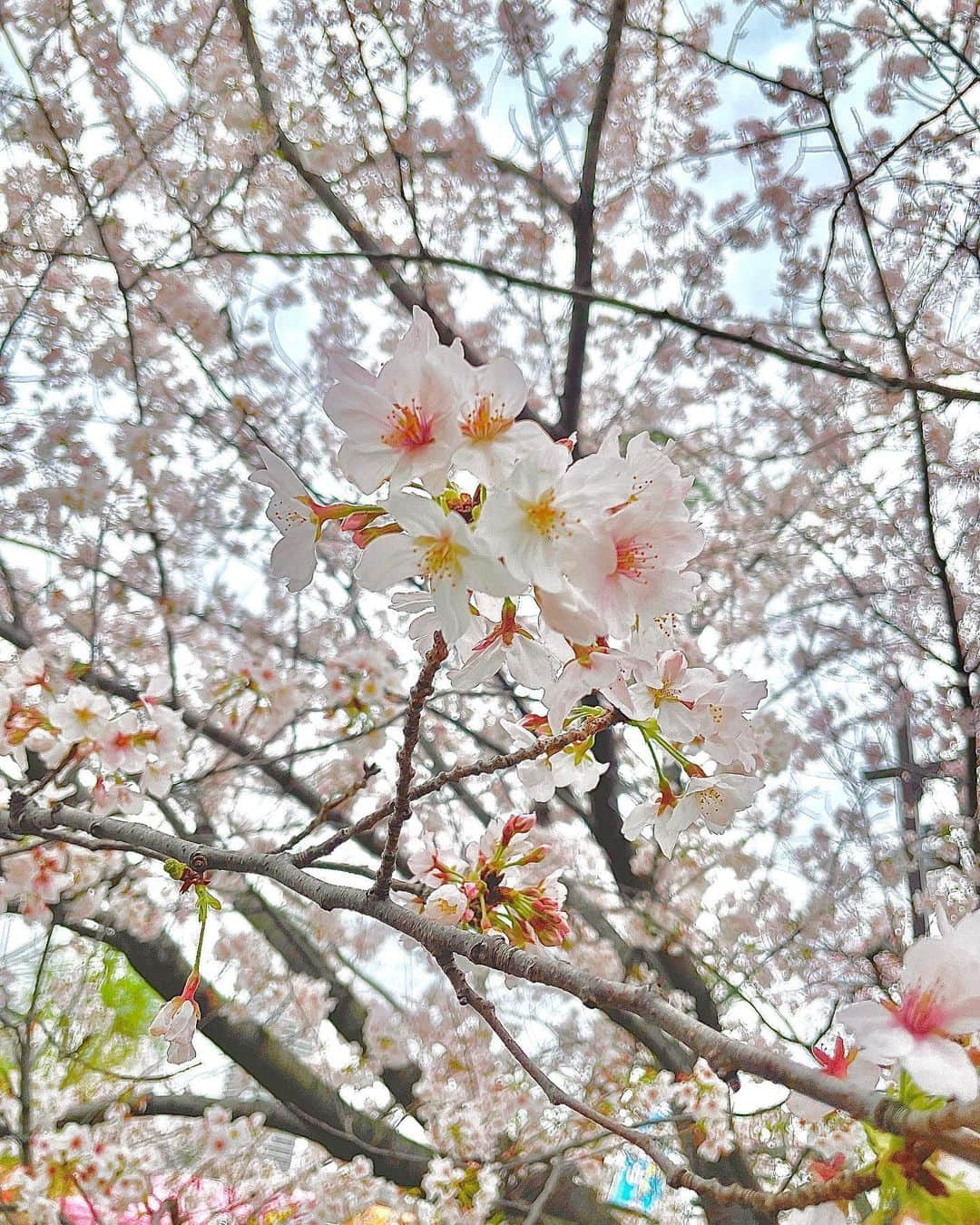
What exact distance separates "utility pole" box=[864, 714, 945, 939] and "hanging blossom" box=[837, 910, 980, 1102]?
3424mm

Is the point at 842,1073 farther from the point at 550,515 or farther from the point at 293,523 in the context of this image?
the point at 293,523

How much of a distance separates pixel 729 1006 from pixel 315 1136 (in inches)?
80.3

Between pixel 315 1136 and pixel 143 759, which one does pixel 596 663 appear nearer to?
pixel 143 759

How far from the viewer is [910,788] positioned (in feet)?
13.8

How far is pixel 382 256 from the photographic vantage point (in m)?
2.35

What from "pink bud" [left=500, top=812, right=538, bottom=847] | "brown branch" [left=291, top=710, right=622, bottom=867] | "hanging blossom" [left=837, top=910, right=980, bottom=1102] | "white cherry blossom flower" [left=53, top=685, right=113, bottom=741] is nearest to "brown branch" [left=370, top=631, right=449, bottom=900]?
"brown branch" [left=291, top=710, right=622, bottom=867]

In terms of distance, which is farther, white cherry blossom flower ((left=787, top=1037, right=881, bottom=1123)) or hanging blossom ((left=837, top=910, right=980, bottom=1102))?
white cherry blossom flower ((left=787, top=1037, right=881, bottom=1123))

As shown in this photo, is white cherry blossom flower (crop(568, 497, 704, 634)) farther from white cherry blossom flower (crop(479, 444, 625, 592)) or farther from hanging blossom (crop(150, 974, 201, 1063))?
hanging blossom (crop(150, 974, 201, 1063))

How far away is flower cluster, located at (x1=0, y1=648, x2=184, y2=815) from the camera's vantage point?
1.64 metres

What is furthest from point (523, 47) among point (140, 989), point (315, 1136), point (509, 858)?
point (140, 989)

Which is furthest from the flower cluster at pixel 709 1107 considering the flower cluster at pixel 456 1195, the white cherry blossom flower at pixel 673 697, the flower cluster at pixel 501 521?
the flower cluster at pixel 501 521

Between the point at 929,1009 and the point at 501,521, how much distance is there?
478 millimetres

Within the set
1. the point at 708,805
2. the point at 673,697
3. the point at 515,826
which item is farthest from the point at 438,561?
the point at 515,826

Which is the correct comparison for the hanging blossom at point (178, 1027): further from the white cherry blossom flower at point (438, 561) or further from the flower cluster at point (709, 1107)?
the flower cluster at point (709, 1107)
